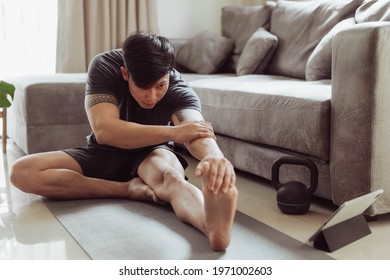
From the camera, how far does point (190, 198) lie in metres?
1.72

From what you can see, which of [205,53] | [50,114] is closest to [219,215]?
[50,114]

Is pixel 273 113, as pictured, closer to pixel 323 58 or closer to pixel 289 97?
pixel 289 97

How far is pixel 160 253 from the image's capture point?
1.52 meters

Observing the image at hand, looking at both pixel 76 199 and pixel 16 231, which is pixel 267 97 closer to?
pixel 76 199

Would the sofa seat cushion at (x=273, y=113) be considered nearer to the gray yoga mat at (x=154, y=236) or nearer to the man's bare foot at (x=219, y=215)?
the gray yoga mat at (x=154, y=236)

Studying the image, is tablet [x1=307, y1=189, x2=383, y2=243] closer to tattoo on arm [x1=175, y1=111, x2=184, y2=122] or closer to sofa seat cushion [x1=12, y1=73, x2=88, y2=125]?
tattoo on arm [x1=175, y1=111, x2=184, y2=122]

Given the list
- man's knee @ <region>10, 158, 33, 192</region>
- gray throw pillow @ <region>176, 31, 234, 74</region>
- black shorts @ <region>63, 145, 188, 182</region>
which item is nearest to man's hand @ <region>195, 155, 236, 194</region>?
black shorts @ <region>63, 145, 188, 182</region>

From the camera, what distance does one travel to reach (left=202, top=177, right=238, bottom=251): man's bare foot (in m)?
1.39

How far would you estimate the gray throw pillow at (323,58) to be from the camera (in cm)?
270

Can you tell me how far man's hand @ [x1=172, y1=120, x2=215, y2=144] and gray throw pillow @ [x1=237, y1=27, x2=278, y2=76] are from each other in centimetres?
164

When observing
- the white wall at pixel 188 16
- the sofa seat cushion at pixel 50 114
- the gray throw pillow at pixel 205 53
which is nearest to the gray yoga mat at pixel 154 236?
the sofa seat cushion at pixel 50 114

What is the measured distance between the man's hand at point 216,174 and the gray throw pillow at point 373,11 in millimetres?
1395

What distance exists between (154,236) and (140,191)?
41 cm

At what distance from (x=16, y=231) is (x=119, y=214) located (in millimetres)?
353
